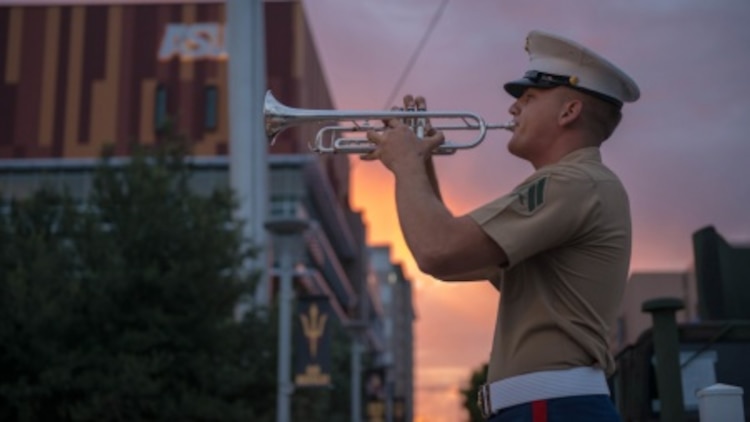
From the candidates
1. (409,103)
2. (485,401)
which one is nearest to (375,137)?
(409,103)

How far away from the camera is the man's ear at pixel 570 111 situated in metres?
3.28

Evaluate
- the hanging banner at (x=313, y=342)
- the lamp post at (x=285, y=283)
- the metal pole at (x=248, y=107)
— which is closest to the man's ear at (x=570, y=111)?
the lamp post at (x=285, y=283)

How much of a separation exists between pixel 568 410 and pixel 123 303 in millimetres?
17328

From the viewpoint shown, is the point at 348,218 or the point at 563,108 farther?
the point at 348,218

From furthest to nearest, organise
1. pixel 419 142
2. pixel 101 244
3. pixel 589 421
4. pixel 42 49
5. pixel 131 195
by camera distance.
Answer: pixel 42 49 < pixel 131 195 < pixel 101 244 < pixel 419 142 < pixel 589 421

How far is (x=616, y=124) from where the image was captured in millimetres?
3395

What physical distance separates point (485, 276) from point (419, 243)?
1.36 ft

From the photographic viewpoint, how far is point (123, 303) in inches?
776

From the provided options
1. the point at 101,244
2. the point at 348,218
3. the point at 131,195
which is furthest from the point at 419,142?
the point at 348,218

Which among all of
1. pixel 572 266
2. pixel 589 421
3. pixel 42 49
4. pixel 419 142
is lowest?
pixel 589 421

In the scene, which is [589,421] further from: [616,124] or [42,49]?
[42,49]

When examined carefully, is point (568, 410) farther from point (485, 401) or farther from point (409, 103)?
point (409, 103)

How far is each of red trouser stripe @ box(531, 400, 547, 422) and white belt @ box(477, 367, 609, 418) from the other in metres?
0.01

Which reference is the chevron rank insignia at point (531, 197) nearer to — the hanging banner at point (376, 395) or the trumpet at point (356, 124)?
the trumpet at point (356, 124)
